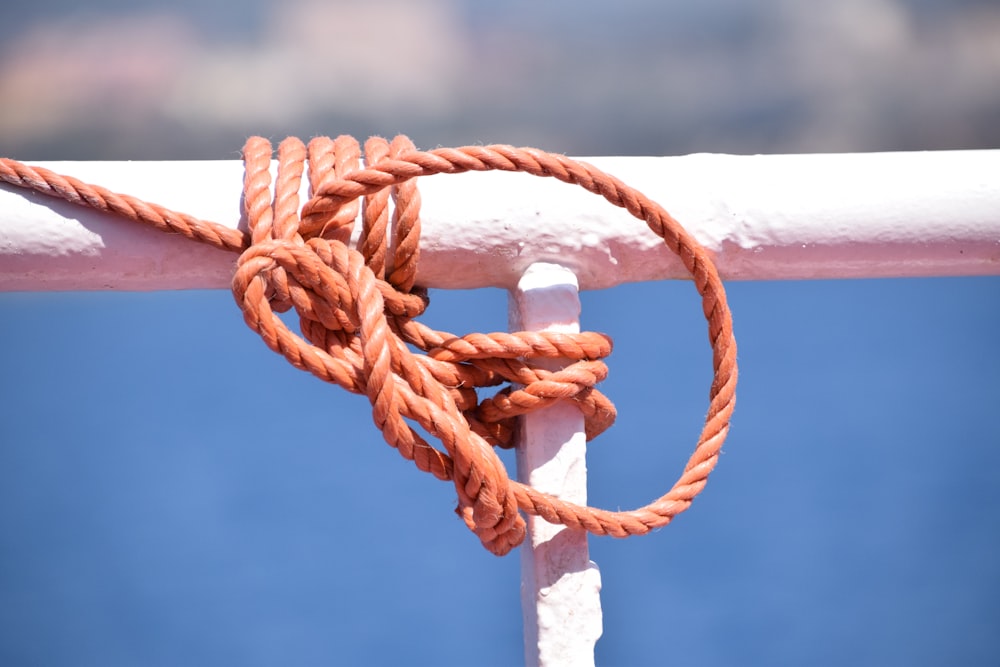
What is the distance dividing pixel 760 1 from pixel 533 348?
132 inches

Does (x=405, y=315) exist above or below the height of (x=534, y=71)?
below

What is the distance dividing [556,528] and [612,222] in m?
0.21

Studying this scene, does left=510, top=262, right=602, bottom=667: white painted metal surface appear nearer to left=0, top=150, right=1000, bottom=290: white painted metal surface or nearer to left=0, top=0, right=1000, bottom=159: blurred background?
left=0, top=150, right=1000, bottom=290: white painted metal surface

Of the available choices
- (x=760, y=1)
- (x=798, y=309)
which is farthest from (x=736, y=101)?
(x=798, y=309)

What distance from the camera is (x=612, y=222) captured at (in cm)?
78

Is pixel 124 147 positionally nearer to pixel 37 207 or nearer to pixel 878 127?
pixel 878 127

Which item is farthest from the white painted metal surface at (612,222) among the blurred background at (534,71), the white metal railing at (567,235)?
the blurred background at (534,71)

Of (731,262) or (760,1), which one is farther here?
(760,1)

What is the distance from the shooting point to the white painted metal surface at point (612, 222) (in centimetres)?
76

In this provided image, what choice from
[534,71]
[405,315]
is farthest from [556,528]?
[534,71]

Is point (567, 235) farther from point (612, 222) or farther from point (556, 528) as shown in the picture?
point (556, 528)

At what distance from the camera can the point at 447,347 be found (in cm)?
76

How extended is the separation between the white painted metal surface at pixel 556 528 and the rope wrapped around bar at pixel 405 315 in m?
0.02

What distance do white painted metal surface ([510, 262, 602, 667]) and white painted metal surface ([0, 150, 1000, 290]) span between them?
0.03 metres
